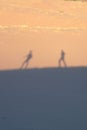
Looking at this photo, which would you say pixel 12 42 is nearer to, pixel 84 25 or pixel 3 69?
pixel 3 69

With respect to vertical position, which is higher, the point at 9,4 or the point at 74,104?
the point at 9,4

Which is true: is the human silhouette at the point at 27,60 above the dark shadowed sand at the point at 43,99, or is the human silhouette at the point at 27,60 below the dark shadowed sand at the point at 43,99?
above

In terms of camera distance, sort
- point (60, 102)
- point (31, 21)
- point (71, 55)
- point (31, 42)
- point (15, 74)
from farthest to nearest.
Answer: point (31, 21) → point (31, 42) → point (71, 55) → point (15, 74) → point (60, 102)

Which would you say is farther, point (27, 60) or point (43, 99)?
point (27, 60)

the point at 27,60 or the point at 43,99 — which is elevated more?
the point at 27,60

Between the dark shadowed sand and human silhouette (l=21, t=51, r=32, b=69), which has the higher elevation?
human silhouette (l=21, t=51, r=32, b=69)

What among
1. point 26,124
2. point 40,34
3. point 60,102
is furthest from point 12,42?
point 26,124

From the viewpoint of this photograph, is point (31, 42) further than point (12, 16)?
No

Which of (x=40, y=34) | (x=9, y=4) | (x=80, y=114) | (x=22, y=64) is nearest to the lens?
(x=80, y=114)

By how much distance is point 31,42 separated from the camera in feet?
50.6

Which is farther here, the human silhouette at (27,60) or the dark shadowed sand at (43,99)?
the human silhouette at (27,60)

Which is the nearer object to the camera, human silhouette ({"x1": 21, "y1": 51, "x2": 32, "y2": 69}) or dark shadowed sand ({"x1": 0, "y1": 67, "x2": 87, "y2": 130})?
dark shadowed sand ({"x1": 0, "y1": 67, "x2": 87, "y2": 130})

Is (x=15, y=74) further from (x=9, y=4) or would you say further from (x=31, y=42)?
(x=9, y=4)

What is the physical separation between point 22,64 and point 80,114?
162 inches
